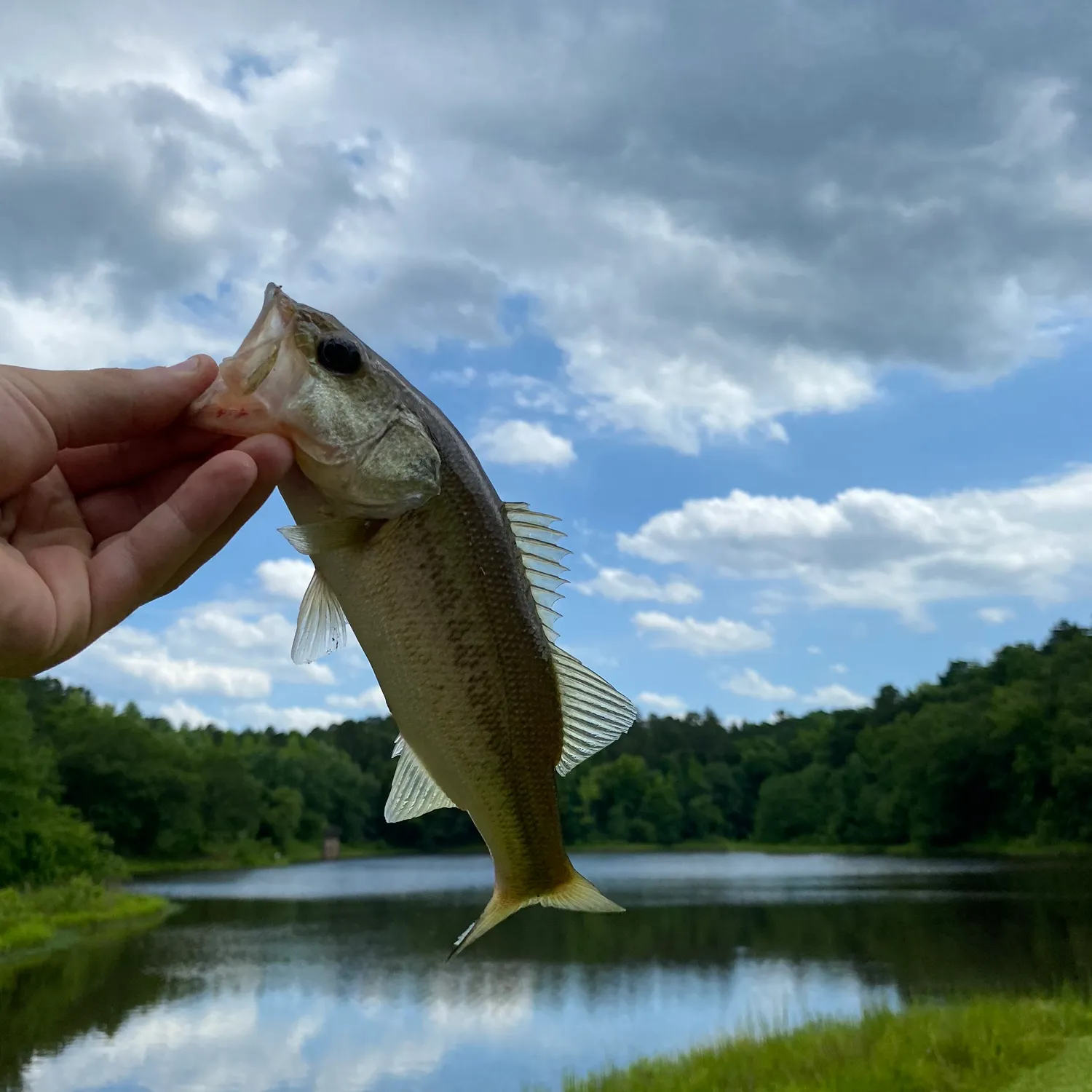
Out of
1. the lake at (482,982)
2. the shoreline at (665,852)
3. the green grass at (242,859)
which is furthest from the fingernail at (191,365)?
the green grass at (242,859)

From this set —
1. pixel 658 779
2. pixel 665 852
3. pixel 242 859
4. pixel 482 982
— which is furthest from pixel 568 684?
pixel 665 852

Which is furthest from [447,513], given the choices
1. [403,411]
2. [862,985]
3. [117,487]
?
[862,985]

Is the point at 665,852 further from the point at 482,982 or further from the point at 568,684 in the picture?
the point at 568,684

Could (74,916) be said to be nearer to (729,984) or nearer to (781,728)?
(729,984)

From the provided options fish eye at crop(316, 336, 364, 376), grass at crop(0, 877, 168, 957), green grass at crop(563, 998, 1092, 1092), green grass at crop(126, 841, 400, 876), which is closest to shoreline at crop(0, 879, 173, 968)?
grass at crop(0, 877, 168, 957)

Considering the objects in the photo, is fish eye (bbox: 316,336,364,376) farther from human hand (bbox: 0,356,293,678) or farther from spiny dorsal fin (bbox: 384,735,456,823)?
spiny dorsal fin (bbox: 384,735,456,823)

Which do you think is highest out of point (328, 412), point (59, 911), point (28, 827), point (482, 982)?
point (328, 412)

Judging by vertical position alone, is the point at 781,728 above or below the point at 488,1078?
above
